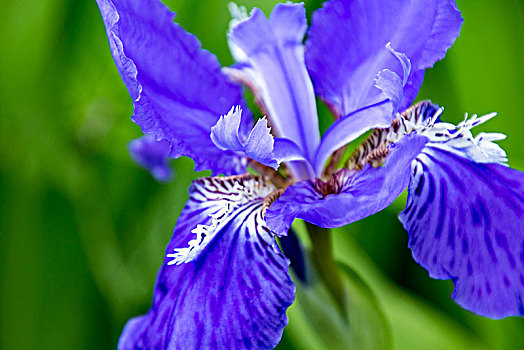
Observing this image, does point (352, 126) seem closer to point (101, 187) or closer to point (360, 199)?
point (360, 199)

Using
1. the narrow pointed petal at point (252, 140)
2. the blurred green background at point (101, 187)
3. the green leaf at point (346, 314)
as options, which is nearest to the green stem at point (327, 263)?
the green leaf at point (346, 314)

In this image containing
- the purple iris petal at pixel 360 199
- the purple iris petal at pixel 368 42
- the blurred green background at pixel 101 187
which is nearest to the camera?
the purple iris petal at pixel 360 199

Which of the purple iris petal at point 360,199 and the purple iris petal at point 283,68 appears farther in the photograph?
the purple iris petal at point 283,68

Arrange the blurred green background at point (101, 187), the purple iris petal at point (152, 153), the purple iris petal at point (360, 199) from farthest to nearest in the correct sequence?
the blurred green background at point (101, 187)
the purple iris petal at point (152, 153)
the purple iris petal at point (360, 199)

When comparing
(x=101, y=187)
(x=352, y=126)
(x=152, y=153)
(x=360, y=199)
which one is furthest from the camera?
(x=101, y=187)

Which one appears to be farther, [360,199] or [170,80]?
[170,80]

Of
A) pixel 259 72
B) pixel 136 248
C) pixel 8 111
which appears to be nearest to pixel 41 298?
pixel 136 248

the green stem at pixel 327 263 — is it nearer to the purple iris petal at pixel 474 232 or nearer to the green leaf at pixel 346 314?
the green leaf at pixel 346 314

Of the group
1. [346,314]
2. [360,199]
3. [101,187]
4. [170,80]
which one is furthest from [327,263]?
[101,187]
